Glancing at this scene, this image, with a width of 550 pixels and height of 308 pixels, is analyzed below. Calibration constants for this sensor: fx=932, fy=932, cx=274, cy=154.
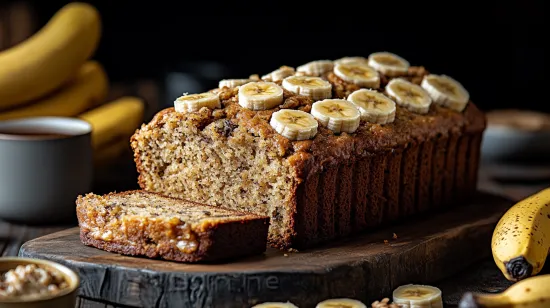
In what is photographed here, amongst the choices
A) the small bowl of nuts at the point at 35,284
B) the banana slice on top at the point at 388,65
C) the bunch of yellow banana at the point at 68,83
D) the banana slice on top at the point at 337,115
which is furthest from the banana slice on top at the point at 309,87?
the bunch of yellow banana at the point at 68,83

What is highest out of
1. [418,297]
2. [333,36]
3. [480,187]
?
[418,297]

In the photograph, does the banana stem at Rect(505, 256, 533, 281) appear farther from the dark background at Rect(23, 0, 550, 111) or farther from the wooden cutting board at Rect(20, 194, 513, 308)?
the dark background at Rect(23, 0, 550, 111)

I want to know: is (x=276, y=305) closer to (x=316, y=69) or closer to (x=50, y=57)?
(x=316, y=69)

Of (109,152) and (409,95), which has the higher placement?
(409,95)

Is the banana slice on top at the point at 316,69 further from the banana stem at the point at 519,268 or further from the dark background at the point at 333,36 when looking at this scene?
the dark background at the point at 333,36

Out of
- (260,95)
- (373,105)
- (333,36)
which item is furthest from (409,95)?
(333,36)

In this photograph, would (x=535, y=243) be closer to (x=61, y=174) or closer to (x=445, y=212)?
(x=445, y=212)

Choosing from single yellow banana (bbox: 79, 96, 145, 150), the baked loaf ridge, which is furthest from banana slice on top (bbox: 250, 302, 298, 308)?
single yellow banana (bbox: 79, 96, 145, 150)

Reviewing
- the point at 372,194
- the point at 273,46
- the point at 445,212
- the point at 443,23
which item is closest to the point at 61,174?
the point at 372,194
